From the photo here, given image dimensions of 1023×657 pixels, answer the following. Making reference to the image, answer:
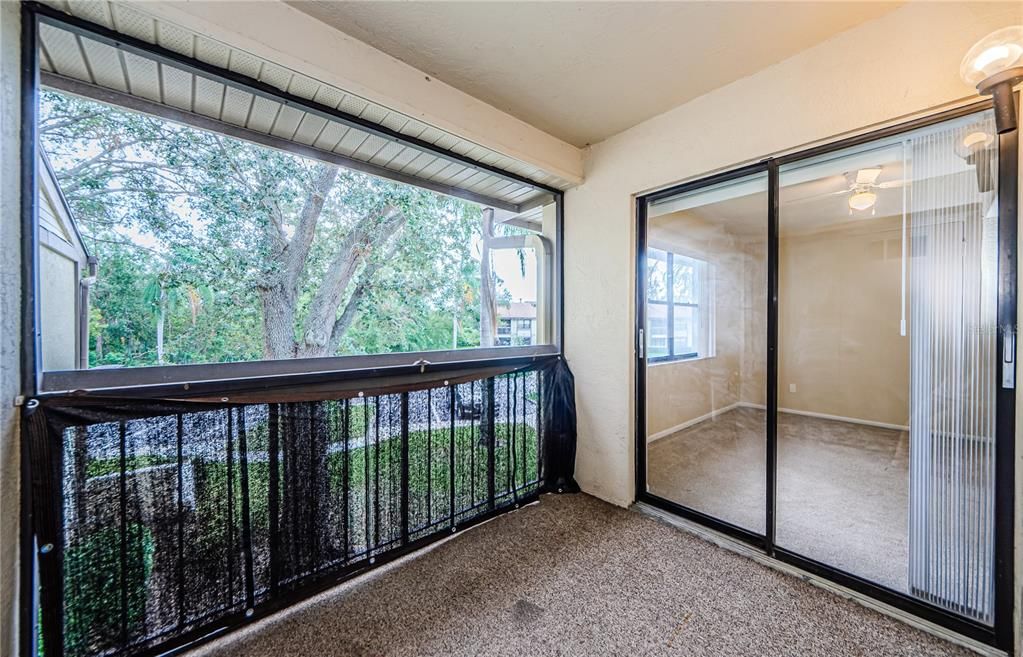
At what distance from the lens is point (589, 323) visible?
9.03 ft

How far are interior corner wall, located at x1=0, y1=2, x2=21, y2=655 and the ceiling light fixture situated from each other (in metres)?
3.20

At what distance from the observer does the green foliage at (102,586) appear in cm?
124

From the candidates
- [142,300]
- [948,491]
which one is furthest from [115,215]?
[948,491]

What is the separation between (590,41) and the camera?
5.59ft

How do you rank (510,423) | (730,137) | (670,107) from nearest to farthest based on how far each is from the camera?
(730,137) < (670,107) < (510,423)

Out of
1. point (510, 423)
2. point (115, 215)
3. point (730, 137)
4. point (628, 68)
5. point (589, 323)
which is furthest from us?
point (589, 323)

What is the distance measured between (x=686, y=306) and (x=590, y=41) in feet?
6.97

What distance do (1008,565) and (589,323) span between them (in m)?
2.14

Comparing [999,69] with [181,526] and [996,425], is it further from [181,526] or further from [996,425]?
[181,526]

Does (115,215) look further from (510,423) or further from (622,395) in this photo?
(622,395)

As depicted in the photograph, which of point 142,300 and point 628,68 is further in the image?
point 628,68

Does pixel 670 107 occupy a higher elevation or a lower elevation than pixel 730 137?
higher

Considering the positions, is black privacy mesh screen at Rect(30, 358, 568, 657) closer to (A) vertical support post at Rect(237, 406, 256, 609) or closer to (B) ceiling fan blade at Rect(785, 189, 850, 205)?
(A) vertical support post at Rect(237, 406, 256, 609)

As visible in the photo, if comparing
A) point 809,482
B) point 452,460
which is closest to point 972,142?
point 809,482
